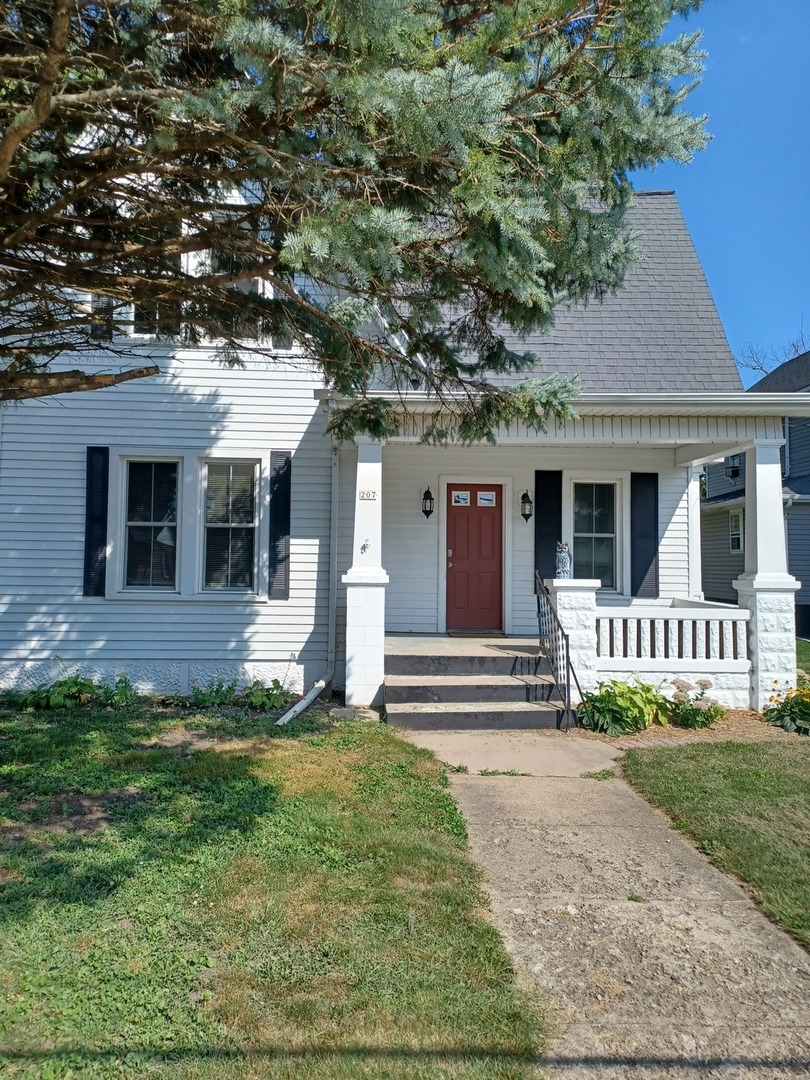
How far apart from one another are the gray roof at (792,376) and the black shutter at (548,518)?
545 inches

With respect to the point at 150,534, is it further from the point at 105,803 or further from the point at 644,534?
the point at 644,534

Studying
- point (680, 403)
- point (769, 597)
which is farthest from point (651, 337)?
point (769, 597)

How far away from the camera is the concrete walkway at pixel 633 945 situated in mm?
2434

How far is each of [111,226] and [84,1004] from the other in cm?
389

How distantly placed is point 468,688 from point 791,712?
3.34 meters

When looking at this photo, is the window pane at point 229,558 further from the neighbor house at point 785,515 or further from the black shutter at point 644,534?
the neighbor house at point 785,515

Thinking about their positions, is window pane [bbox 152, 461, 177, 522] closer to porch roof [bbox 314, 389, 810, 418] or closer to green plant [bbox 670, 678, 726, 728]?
porch roof [bbox 314, 389, 810, 418]

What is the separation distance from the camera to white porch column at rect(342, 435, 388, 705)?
7.54 metres

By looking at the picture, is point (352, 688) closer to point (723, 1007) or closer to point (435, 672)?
point (435, 672)

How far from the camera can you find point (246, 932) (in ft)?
10.00

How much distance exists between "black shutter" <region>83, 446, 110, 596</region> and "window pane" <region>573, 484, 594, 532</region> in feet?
19.8

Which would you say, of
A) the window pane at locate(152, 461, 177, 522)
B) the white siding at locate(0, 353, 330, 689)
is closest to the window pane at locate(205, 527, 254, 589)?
the white siding at locate(0, 353, 330, 689)

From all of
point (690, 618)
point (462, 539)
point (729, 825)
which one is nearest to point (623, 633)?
point (690, 618)

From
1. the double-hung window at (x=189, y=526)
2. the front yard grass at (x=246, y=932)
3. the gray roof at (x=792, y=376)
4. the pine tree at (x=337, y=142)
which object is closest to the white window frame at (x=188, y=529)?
the double-hung window at (x=189, y=526)
